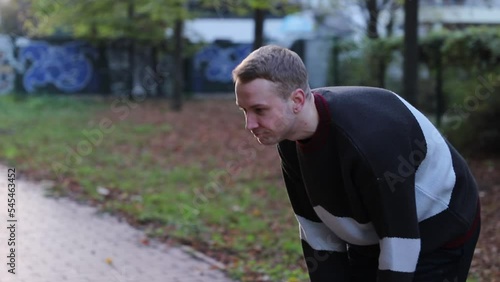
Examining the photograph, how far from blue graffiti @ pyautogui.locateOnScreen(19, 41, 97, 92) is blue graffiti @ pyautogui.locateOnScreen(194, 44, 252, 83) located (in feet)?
14.3

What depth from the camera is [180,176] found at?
11367 millimetres

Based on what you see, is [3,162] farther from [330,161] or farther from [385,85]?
[330,161]

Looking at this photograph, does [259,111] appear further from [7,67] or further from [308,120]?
[7,67]

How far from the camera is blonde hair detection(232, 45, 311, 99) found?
93.9 inches

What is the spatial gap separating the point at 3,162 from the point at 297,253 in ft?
24.0

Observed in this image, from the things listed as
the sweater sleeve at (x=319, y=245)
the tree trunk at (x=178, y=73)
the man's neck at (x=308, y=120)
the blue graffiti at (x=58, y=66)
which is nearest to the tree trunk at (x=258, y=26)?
the tree trunk at (x=178, y=73)

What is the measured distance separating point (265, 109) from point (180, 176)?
9018mm

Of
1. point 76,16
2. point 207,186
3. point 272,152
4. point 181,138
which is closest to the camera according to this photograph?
point 207,186

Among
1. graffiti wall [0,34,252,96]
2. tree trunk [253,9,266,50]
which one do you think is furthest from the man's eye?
graffiti wall [0,34,252,96]

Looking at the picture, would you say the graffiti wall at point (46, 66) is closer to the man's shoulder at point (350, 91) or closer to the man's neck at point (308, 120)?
the man's shoulder at point (350, 91)

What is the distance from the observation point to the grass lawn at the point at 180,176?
7.50m

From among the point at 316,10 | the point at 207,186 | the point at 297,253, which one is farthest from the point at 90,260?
the point at 316,10

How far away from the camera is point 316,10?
2953cm

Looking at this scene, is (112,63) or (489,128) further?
(112,63)
